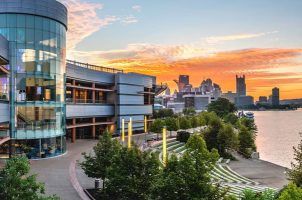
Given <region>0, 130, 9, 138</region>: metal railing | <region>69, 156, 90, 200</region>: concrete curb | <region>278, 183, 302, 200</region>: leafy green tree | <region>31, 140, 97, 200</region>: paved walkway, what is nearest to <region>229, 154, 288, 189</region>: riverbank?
<region>69, 156, 90, 200</region>: concrete curb

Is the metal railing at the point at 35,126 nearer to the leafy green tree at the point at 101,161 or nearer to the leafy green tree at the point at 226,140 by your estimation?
the leafy green tree at the point at 101,161

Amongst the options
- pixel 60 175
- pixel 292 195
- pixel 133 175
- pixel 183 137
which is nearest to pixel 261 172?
pixel 183 137

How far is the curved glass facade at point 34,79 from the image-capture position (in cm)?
4741

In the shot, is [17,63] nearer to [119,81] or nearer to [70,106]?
[70,106]

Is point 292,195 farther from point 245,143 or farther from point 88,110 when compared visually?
point 245,143

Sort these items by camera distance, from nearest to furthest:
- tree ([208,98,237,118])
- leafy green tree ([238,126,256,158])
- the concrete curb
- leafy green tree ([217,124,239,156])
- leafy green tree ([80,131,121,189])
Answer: the concrete curb, leafy green tree ([80,131,121,189]), leafy green tree ([217,124,239,156]), leafy green tree ([238,126,256,158]), tree ([208,98,237,118])

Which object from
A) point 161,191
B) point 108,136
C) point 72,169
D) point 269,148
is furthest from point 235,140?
point 161,191

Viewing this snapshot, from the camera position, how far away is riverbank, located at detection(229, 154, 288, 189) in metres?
49.8

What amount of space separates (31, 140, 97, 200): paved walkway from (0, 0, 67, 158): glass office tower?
3152 millimetres

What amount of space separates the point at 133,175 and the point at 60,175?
49.4 feet

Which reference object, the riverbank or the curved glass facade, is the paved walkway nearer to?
the curved glass facade

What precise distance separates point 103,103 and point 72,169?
134ft

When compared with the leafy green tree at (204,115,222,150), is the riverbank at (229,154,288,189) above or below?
below

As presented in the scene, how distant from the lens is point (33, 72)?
48.2 meters
